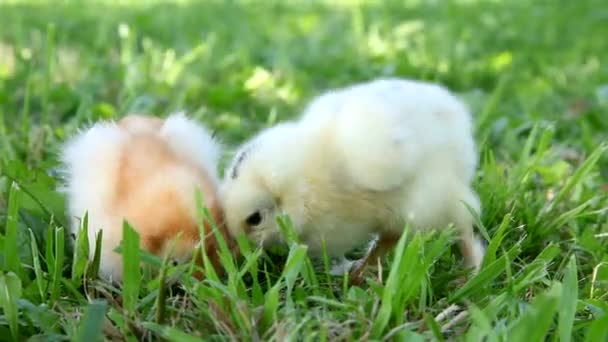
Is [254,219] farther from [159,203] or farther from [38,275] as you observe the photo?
[38,275]

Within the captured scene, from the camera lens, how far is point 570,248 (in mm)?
2449

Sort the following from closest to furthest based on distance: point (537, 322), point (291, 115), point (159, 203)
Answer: point (537, 322), point (159, 203), point (291, 115)

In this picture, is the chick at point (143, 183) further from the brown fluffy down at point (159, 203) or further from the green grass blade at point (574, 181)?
the green grass blade at point (574, 181)

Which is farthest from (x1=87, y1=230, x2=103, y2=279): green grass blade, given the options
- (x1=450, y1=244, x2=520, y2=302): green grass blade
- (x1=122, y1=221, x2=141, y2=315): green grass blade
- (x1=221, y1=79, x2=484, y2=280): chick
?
(x1=450, y1=244, x2=520, y2=302): green grass blade

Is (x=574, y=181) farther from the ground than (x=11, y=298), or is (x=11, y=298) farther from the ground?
(x=11, y=298)

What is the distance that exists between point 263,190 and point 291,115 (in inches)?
73.0

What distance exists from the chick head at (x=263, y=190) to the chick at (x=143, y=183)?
5cm

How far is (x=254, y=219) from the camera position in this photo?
90.0 inches

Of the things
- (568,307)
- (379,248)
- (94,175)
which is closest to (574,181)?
(379,248)

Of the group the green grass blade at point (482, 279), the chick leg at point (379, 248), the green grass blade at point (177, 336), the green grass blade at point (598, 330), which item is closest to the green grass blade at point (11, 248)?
the green grass blade at point (177, 336)

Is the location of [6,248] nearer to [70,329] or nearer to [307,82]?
[70,329]

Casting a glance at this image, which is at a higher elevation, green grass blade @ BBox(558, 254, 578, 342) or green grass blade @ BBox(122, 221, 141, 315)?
green grass blade @ BBox(122, 221, 141, 315)

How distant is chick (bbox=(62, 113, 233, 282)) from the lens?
2.06m

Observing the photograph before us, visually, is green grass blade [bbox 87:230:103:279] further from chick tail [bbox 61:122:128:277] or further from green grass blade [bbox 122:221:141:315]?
green grass blade [bbox 122:221:141:315]
